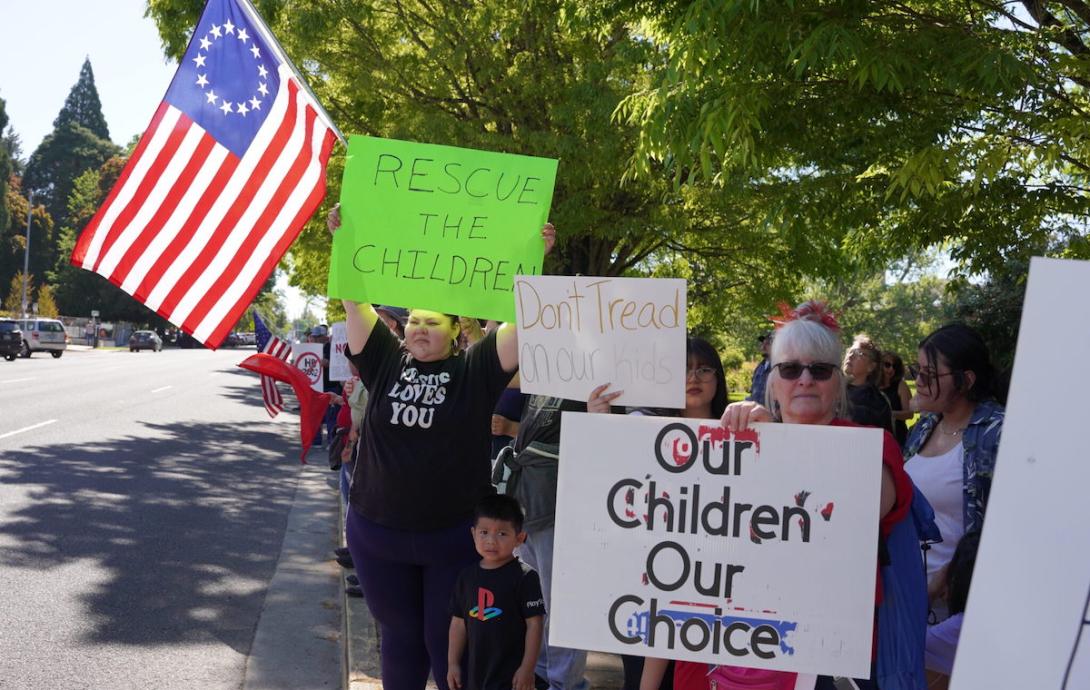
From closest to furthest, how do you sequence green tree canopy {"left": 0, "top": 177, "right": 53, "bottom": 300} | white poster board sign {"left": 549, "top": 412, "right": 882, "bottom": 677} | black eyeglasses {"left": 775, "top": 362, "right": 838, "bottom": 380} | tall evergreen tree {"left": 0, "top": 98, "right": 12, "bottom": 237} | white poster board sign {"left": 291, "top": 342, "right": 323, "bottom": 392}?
1. white poster board sign {"left": 549, "top": 412, "right": 882, "bottom": 677}
2. black eyeglasses {"left": 775, "top": 362, "right": 838, "bottom": 380}
3. white poster board sign {"left": 291, "top": 342, "right": 323, "bottom": 392}
4. tall evergreen tree {"left": 0, "top": 98, "right": 12, "bottom": 237}
5. green tree canopy {"left": 0, "top": 177, "right": 53, "bottom": 300}

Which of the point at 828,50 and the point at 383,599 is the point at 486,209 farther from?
the point at 828,50

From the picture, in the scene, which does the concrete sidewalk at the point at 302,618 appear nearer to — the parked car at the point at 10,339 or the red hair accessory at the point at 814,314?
the red hair accessory at the point at 814,314

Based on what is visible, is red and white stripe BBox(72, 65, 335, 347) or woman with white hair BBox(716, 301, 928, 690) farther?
red and white stripe BBox(72, 65, 335, 347)

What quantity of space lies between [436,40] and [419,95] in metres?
0.75

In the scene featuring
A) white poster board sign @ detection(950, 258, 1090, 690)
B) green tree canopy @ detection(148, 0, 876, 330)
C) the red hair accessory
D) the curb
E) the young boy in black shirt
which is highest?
green tree canopy @ detection(148, 0, 876, 330)

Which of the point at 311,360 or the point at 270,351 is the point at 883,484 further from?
the point at 311,360

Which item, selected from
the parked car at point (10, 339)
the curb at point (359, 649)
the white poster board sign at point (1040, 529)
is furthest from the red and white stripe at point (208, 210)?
the parked car at point (10, 339)

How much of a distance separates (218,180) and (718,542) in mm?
3334

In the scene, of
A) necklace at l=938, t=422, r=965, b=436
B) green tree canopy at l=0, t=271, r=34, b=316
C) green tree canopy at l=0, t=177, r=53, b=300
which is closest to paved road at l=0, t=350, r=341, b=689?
necklace at l=938, t=422, r=965, b=436

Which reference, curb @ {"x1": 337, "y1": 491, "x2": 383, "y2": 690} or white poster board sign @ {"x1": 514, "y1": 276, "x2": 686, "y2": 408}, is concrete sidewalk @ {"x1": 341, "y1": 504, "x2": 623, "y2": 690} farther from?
white poster board sign @ {"x1": 514, "y1": 276, "x2": 686, "y2": 408}

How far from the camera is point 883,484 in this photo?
264 centimetres

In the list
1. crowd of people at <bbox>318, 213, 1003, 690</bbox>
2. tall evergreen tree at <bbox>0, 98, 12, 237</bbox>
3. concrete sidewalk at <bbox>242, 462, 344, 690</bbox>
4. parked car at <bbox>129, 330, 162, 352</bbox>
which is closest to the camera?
crowd of people at <bbox>318, 213, 1003, 690</bbox>

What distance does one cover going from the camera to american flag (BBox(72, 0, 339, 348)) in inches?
196

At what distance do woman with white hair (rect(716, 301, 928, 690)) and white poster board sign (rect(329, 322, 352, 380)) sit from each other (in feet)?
22.9
